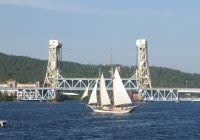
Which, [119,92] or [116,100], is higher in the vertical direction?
[119,92]

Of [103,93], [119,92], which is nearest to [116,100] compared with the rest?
[119,92]

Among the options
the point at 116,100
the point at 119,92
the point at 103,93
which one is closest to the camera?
the point at 119,92

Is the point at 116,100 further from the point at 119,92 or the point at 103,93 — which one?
the point at 103,93

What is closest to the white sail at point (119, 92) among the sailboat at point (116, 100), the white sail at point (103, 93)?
the sailboat at point (116, 100)

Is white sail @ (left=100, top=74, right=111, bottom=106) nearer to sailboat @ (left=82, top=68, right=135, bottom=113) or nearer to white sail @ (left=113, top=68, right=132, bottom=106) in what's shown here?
sailboat @ (left=82, top=68, right=135, bottom=113)

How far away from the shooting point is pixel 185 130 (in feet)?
337

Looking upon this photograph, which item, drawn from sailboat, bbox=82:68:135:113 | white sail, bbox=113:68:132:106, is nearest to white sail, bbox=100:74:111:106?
sailboat, bbox=82:68:135:113

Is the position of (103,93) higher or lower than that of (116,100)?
higher

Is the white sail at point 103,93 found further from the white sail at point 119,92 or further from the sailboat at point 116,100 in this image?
the white sail at point 119,92

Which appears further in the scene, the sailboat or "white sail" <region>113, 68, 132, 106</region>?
the sailboat

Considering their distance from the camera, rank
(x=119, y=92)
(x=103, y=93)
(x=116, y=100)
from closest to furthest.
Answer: (x=119, y=92) < (x=116, y=100) < (x=103, y=93)

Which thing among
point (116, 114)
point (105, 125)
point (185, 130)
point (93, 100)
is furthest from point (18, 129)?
point (93, 100)

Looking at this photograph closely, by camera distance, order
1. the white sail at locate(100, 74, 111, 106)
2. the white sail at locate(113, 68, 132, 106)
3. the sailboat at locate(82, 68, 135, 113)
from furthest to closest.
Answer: the white sail at locate(100, 74, 111, 106) → the sailboat at locate(82, 68, 135, 113) → the white sail at locate(113, 68, 132, 106)

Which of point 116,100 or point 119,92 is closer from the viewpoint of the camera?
point 119,92
